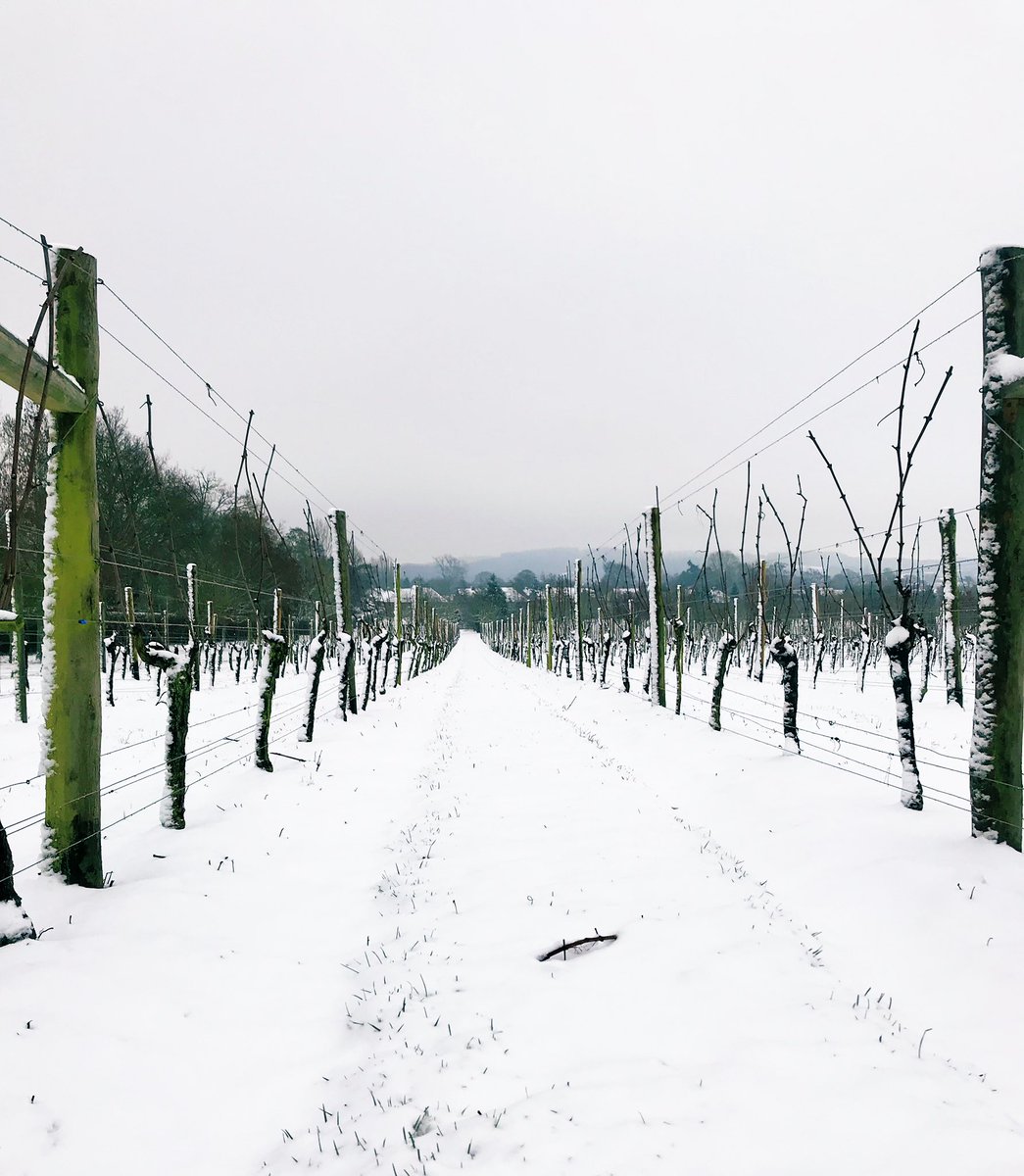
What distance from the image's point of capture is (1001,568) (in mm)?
4648

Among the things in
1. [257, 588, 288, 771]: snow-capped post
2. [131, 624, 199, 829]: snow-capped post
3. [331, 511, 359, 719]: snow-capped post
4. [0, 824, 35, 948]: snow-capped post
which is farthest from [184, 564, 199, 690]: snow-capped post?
[0, 824, 35, 948]: snow-capped post

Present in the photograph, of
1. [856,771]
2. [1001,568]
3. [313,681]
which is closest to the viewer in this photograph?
[1001,568]

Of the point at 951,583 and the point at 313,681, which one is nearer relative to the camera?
the point at 313,681

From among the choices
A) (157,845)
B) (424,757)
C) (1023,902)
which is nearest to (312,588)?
(424,757)

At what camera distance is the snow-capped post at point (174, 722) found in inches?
223

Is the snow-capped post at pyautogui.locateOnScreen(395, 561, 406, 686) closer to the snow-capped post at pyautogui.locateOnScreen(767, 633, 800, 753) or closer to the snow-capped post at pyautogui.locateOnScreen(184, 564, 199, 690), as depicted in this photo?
the snow-capped post at pyautogui.locateOnScreen(184, 564, 199, 690)

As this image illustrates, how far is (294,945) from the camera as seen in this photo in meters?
3.87

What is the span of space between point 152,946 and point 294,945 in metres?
0.81

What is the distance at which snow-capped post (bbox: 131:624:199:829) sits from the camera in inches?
223

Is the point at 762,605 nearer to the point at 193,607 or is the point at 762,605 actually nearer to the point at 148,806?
the point at 148,806

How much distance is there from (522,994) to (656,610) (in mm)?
12457

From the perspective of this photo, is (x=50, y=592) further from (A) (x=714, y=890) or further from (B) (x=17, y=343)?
(A) (x=714, y=890)

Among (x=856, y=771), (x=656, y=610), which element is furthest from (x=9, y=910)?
(x=656, y=610)

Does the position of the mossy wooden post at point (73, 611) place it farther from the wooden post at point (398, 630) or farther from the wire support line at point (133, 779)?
the wooden post at point (398, 630)
